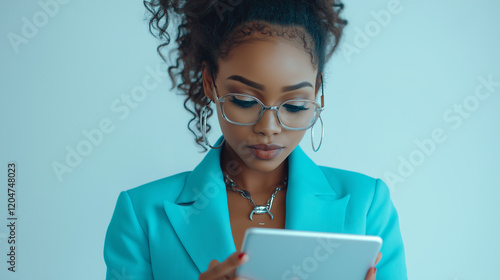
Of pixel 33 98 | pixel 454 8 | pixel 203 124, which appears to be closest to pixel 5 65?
pixel 33 98

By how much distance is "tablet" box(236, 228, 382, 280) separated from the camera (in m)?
1.43

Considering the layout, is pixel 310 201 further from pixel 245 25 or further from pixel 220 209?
pixel 245 25

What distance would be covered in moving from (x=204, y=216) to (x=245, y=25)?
0.62m

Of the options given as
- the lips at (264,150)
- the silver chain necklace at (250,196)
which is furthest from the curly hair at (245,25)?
the silver chain necklace at (250,196)

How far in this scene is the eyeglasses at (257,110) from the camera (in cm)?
173

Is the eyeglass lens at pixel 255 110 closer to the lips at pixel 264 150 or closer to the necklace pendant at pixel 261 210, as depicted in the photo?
the lips at pixel 264 150

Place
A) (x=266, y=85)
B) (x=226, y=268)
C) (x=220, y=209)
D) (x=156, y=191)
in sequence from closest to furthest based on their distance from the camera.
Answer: (x=226, y=268) → (x=266, y=85) → (x=220, y=209) → (x=156, y=191)

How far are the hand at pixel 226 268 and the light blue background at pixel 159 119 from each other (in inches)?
47.7

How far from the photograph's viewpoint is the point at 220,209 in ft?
6.17

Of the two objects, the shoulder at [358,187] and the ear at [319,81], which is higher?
the ear at [319,81]

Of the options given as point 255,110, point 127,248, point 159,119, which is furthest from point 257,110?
point 159,119

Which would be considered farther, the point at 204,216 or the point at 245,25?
the point at 204,216

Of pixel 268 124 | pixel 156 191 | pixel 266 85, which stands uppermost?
pixel 266 85

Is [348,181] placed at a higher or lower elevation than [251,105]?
lower
